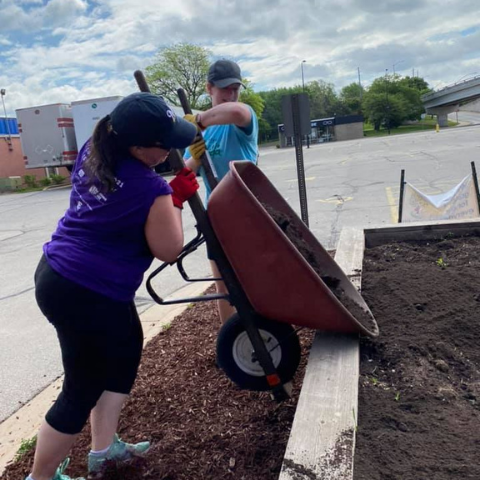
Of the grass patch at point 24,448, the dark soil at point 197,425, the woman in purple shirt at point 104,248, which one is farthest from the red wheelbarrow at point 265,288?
the grass patch at point 24,448

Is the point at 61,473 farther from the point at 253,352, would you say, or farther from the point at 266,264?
the point at 266,264

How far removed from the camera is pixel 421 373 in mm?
2477

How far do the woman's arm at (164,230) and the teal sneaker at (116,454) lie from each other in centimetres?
99

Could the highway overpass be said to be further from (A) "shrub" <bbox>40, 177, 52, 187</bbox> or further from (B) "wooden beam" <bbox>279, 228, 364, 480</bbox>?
(B) "wooden beam" <bbox>279, 228, 364, 480</bbox>

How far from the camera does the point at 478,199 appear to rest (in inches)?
230

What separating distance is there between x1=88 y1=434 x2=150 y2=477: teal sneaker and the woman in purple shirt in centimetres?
17

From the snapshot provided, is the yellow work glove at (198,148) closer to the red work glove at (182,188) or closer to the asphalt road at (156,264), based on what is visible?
the red work glove at (182,188)

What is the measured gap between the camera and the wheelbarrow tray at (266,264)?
91.9 inches

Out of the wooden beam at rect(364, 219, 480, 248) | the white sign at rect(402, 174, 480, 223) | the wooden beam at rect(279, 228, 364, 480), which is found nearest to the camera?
the wooden beam at rect(279, 228, 364, 480)

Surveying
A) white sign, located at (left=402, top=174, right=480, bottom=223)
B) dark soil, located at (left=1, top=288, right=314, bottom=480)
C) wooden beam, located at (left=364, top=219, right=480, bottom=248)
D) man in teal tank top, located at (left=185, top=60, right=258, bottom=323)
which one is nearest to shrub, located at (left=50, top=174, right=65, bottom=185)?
white sign, located at (left=402, top=174, right=480, bottom=223)

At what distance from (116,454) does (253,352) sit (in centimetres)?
81

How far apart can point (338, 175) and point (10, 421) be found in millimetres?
15015

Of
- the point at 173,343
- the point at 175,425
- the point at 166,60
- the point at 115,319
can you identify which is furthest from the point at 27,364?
the point at 166,60

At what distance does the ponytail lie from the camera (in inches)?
77.4
